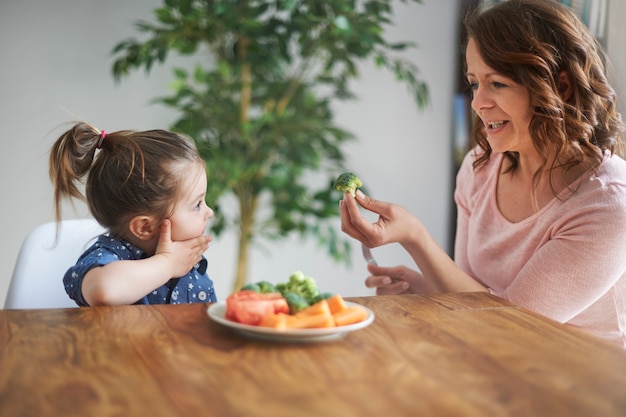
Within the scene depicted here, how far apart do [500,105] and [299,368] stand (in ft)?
3.13

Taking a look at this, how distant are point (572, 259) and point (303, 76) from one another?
1.99m

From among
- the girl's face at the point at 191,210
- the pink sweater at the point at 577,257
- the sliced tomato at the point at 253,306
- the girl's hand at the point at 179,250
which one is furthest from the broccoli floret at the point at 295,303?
the pink sweater at the point at 577,257

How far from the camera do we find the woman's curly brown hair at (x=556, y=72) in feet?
5.26

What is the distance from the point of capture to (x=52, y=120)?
3.21m

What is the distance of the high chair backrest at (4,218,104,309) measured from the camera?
1561mm

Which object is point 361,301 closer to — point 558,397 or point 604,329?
point 558,397

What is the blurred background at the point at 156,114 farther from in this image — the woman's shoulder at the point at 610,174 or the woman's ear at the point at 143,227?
the woman's shoulder at the point at 610,174

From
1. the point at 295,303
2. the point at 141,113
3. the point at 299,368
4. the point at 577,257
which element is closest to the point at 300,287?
the point at 295,303

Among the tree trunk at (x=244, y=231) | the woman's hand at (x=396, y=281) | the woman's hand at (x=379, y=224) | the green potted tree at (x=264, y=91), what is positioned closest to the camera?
the woman's hand at (x=379, y=224)

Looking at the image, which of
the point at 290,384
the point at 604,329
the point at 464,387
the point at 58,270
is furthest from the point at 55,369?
the point at 604,329

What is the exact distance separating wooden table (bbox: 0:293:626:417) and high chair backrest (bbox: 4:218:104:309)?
0.39 m

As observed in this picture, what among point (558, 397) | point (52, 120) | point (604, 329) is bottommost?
point (604, 329)

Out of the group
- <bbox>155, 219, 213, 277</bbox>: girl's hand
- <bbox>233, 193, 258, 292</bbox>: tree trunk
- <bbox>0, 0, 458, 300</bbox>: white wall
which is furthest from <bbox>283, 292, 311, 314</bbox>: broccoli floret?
<bbox>0, 0, 458, 300</bbox>: white wall

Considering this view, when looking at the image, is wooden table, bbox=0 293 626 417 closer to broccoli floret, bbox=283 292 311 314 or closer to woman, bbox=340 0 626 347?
broccoli floret, bbox=283 292 311 314
